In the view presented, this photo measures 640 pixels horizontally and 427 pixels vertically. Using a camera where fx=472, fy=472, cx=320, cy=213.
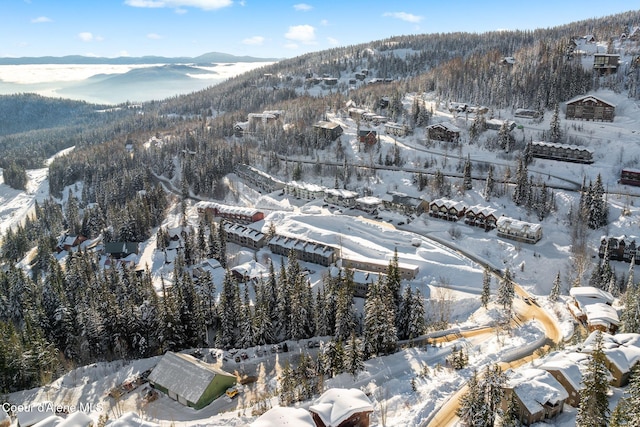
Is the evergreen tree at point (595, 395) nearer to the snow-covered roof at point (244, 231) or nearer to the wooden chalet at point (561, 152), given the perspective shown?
the snow-covered roof at point (244, 231)

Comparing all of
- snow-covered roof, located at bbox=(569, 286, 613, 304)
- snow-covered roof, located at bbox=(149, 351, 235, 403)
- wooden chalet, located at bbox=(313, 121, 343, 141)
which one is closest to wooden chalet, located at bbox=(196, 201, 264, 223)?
wooden chalet, located at bbox=(313, 121, 343, 141)

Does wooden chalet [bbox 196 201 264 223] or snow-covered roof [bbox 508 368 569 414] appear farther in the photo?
wooden chalet [bbox 196 201 264 223]

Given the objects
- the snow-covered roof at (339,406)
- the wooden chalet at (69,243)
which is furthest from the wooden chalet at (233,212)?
the snow-covered roof at (339,406)

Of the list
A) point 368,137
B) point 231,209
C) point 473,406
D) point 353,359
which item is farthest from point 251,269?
point 368,137

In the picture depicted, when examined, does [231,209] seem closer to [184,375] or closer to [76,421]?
[184,375]

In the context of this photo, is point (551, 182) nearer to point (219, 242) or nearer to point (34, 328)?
point (219, 242)

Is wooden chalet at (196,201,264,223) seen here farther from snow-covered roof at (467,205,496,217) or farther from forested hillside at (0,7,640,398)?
snow-covered roof at (467,205,496,217)
